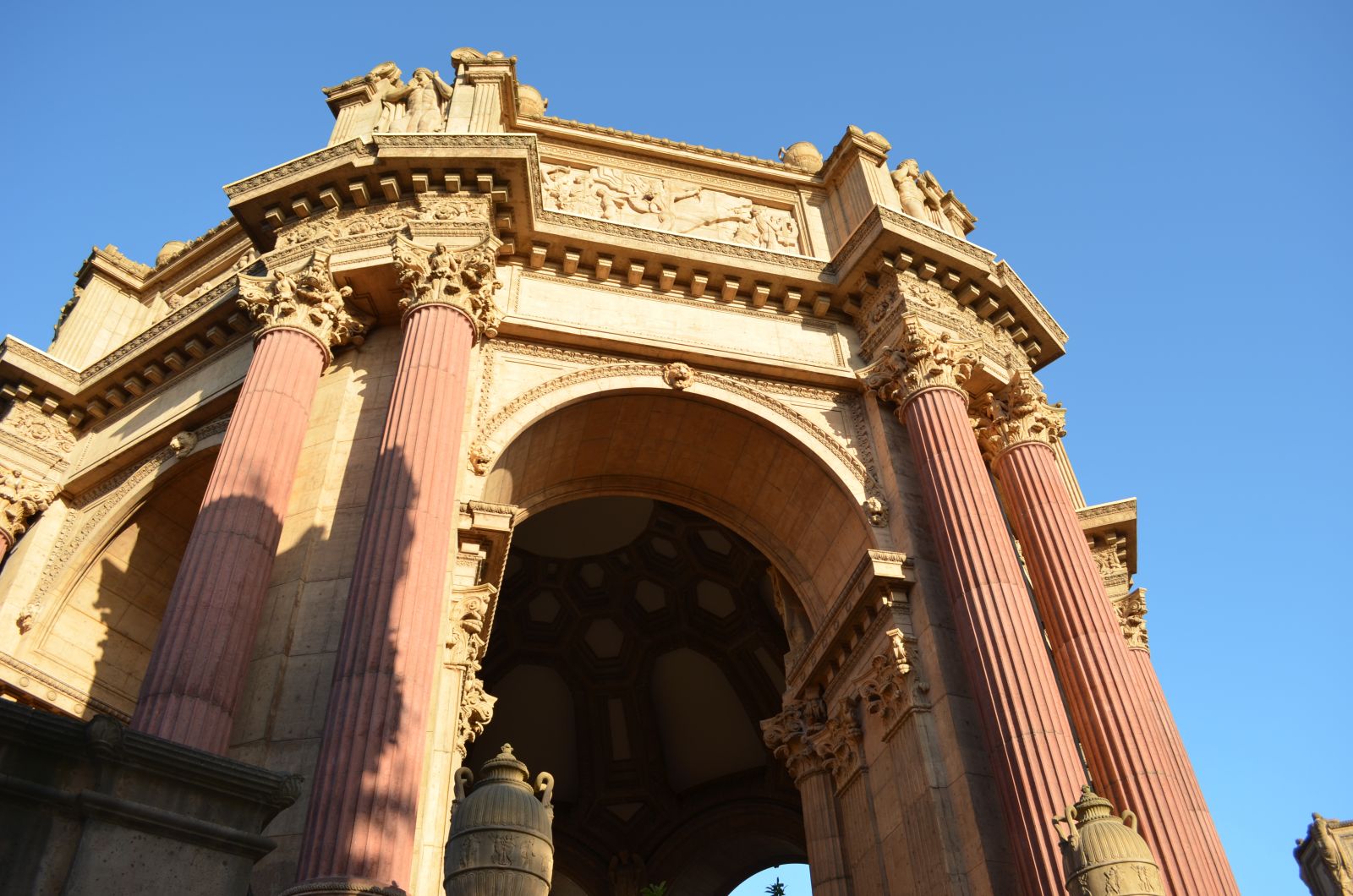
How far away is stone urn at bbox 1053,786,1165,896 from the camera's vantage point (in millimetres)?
8617

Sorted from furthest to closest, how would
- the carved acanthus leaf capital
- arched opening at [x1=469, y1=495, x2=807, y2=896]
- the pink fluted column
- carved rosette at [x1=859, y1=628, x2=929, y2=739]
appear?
arched opening at [x1=469, y1=495, x2=807, y2=896] < carved rosette at [x1=859, y1=628, x2=929, y2=739] < the carved acanthus leaf capital < the pink fluted column

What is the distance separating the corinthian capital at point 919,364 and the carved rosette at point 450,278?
6.93m

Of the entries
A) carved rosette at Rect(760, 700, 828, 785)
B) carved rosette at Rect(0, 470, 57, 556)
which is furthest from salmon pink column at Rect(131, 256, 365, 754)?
carved rosette at Rect(760, 700, 828, 785)

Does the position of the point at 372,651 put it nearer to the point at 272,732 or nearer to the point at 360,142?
the point at 272,732

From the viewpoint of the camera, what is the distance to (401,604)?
11867 millimetres

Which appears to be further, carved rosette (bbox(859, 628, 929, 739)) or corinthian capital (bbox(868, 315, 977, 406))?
corinthian capital (bbox(868, 315, 977, 406))

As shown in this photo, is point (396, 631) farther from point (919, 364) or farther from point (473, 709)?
point (919, 364)

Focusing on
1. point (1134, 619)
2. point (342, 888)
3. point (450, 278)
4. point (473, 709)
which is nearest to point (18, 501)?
point (450, 278)

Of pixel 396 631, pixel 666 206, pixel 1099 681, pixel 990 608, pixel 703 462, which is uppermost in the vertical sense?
pixel 666 206

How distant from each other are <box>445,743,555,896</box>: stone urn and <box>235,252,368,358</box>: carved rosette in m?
9.76

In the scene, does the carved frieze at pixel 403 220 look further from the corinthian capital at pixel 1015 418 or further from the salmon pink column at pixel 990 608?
the corinthian capital at pixel 1015 418

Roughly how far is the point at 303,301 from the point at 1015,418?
12242 mm

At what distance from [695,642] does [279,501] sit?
70.4 ft

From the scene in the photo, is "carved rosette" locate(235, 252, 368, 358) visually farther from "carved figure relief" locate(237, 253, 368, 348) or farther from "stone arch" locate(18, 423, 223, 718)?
"stone arch" locate(18, 423, 223, 718)
